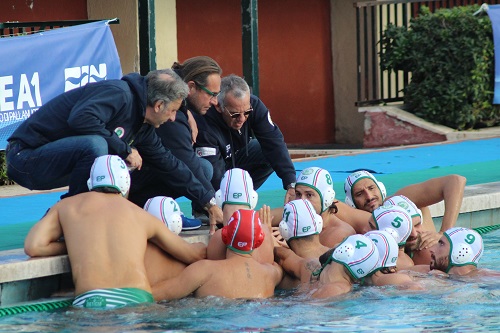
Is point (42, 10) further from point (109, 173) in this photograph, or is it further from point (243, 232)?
point (243, 232)

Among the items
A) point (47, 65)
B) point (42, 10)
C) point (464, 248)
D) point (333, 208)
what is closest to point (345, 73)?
point (42, 10)

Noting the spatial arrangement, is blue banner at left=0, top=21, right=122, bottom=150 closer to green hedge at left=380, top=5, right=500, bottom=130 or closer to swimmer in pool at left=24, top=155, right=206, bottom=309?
swimmer in pool at left=24, top=155, right=206, bottom=309

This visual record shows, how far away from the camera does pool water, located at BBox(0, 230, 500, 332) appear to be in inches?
292

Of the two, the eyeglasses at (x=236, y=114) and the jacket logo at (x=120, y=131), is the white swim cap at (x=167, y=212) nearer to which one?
the jacket logo at (x=120, y=131)

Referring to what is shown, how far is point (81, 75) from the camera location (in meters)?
13.1

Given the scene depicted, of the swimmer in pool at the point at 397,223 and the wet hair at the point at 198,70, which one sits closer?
the swimmer in pool at the point at 397,223

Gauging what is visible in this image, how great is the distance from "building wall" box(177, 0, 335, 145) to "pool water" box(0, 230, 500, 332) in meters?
9.76

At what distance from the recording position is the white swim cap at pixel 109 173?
789 cm

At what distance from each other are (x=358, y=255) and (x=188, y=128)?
5.95 ft

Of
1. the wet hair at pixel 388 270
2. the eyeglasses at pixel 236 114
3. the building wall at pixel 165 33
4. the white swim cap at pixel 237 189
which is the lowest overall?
the wet hair at pixel 388 270

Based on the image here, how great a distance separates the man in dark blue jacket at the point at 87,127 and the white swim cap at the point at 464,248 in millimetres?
2354

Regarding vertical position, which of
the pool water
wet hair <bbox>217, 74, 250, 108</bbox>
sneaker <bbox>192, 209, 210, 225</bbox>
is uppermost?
wet hair <bbox>217, 74, 250, 108</bbox>

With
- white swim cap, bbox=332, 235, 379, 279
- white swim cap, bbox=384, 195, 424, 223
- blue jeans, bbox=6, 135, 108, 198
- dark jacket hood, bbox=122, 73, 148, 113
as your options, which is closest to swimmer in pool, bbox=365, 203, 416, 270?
white swim cap, bbox=384, 195, 424, 223

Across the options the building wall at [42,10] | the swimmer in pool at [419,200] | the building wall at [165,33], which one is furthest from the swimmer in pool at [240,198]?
the building wall at [165,33]
